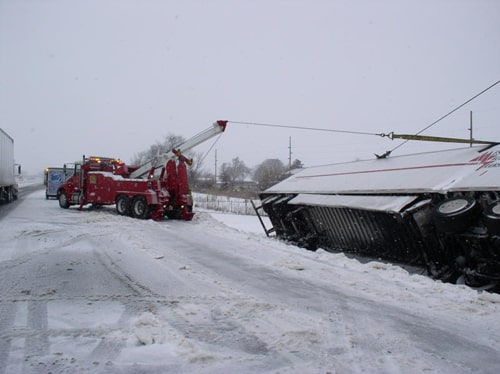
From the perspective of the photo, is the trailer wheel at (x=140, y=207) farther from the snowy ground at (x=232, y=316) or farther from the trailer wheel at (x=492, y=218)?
the trailer wheel at (x=492, y=218)

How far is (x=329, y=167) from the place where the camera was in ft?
40.8

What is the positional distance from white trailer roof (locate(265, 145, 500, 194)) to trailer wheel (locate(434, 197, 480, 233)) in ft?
1.27

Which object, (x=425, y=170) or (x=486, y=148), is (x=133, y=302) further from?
(x=486, y=148)

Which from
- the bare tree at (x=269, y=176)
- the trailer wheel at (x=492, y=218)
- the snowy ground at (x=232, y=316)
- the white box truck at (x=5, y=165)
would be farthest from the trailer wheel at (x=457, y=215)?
the white box truck at (x=5, y=165)

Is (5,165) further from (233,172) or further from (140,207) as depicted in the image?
(233,172)

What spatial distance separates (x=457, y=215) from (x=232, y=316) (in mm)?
3962

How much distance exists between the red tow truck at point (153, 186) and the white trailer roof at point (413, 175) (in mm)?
4668

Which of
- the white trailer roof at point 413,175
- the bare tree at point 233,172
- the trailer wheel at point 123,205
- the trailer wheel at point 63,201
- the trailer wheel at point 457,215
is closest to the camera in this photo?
the trailer wheel at point 457,215

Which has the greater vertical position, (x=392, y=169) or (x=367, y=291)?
(x=392, y=169)

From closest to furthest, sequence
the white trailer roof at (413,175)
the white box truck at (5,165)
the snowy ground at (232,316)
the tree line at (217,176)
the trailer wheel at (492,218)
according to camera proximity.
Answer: the snowy ground at (232,316) < the trailer wheel at (492,218) < the white trailer roof at (413,175) < the white box truck at (5,165) < the tree line at (217,176)

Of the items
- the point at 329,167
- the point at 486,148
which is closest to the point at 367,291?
the point at 486,148

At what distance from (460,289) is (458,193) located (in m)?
1.96

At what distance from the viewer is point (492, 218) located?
227 inches

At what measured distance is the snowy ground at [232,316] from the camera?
137 inches
